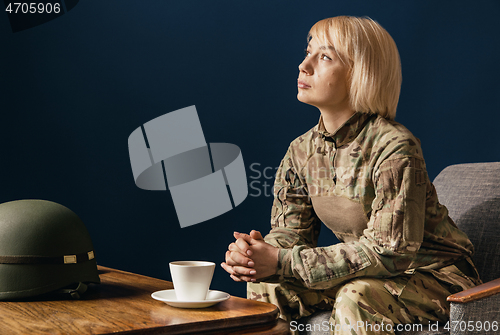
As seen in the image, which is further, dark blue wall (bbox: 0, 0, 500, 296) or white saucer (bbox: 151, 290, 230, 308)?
dark blue wall (bbox: 0, 0, 500, 296)

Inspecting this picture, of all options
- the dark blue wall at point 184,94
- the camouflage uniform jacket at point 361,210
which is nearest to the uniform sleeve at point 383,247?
the camouflage uniform jacket at point 361,210

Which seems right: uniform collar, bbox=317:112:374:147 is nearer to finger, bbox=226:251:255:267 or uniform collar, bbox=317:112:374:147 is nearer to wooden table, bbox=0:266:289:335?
finger, bbox=226:251:255:267

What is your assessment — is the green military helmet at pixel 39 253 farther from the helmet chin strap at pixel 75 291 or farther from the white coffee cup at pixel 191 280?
the white coffee cup at pixel 191 280

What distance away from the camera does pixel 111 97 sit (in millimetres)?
2354

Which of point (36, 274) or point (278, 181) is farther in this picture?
point (278, 181)

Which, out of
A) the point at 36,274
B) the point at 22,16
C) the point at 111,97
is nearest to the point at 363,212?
the point at 36,274

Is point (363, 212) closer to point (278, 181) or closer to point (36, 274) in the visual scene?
point (278, 181)

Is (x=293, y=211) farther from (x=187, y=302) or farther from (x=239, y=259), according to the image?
(x=187, y=302)

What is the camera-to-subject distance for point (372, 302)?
1.06 meters

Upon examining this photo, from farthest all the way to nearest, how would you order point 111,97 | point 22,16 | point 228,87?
point 228,87 < point 111,97 < point 22,16

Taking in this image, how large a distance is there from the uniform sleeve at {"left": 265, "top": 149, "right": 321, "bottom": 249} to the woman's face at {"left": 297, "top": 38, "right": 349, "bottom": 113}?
21 centimetres

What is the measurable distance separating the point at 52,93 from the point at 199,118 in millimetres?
686

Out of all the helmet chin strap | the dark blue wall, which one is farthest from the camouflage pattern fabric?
the dark blue wall

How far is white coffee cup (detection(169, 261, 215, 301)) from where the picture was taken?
900 mm
